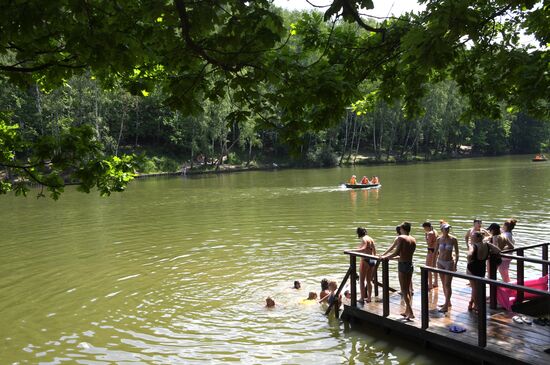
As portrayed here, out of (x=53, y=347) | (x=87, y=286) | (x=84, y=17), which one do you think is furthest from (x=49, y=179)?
(x=87, y=286)

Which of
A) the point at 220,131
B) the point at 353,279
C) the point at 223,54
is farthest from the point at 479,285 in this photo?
the point at 220,131

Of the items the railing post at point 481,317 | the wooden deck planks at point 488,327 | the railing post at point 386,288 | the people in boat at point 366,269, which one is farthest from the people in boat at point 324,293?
the railing post at point 481,317

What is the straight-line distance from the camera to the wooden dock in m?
8.12

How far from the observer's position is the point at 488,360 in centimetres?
815

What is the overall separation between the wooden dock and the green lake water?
0.37m

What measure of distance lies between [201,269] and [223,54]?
1206cm

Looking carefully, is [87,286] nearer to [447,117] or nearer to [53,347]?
[53,347]

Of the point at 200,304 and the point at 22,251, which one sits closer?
the point at 200,304

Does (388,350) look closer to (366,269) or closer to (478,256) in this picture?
(366,269)

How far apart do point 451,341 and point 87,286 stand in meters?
10.6

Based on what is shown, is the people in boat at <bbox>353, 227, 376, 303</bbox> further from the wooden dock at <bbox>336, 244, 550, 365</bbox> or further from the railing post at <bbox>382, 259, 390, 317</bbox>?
the railing post at <bbox>382, 259, 390, 317</bbox>

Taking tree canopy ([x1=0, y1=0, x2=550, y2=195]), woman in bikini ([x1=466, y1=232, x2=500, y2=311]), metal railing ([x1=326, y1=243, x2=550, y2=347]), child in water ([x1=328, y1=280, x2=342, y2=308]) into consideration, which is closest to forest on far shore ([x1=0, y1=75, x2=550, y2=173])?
child in water ([x1=328, y1=280, x2=342, y2=308])

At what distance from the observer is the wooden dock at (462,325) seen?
8125 millimetres

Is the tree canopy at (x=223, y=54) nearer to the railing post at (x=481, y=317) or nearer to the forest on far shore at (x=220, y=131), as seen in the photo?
the railing post at (x=481, y=317)
